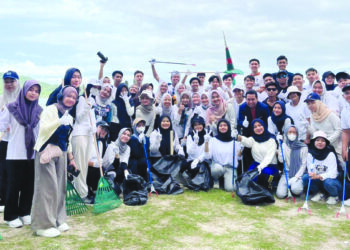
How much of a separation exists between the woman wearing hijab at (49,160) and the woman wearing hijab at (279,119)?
13.5 feet

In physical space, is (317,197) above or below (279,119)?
below

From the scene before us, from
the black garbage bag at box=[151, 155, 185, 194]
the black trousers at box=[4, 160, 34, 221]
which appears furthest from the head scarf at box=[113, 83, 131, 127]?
the black trousers at box=[4, 160, 34, 221]

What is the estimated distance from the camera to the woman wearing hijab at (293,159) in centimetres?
591

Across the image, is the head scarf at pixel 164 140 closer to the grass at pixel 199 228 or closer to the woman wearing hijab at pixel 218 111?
the woman wearing hijab at pixel 218 111

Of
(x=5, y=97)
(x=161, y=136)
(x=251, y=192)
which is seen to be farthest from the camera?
(x=161, y=136)

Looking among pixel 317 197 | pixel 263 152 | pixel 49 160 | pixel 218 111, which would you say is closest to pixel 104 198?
pixel 49 160

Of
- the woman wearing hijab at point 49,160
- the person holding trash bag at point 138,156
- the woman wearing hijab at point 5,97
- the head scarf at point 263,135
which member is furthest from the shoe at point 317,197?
the woman wearing hijab at point 5,97

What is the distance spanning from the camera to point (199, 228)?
443cm

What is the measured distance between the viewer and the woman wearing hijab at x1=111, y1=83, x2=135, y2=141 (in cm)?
729

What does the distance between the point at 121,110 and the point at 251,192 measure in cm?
353

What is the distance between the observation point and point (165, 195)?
6.12 meters

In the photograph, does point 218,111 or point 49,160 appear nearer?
point 49,160

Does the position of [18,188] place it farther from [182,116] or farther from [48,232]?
[182,116]

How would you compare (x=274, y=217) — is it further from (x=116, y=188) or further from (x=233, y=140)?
(x=116, y=188)
